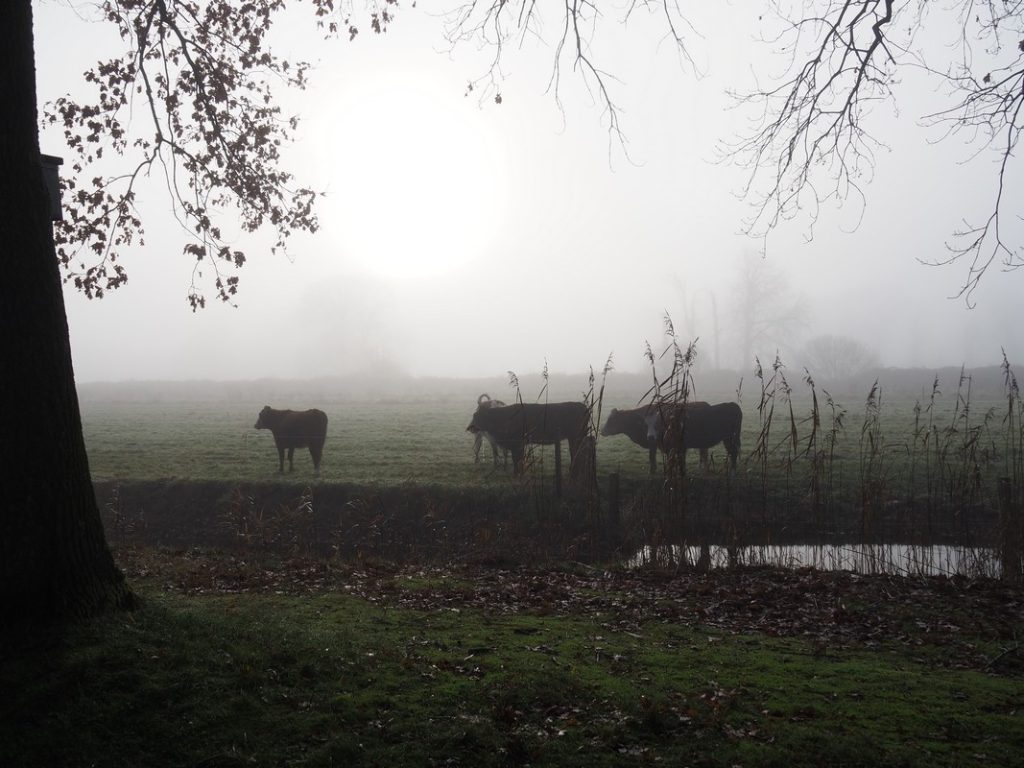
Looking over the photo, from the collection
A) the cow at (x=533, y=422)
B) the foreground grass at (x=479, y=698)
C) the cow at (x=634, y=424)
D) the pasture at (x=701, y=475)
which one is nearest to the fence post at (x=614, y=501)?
the pasture at (x=701, y=475)

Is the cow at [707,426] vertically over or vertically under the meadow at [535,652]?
over

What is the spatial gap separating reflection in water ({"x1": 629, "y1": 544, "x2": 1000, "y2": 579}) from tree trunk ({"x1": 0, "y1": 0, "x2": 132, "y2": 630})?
7.81m

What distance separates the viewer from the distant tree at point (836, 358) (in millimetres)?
63312

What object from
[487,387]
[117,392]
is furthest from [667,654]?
[117,392]

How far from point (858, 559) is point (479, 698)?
8759 millimetres

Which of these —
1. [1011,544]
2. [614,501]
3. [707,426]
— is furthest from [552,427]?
[1011,544]

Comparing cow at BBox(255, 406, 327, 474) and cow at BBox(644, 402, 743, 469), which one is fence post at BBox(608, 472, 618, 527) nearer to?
cow at BBox(644, 402, 743, 469)

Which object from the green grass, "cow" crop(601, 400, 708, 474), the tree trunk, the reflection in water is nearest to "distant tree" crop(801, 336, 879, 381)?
the green grass

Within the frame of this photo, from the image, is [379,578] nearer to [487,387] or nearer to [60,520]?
[60,520]

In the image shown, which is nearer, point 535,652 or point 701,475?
point 535,652

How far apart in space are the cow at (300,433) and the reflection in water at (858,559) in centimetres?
1066

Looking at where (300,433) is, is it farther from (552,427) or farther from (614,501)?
(614,501)

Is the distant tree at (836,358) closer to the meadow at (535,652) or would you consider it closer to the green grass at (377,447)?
the green grass at (377,447)

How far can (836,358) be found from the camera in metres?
64.9
